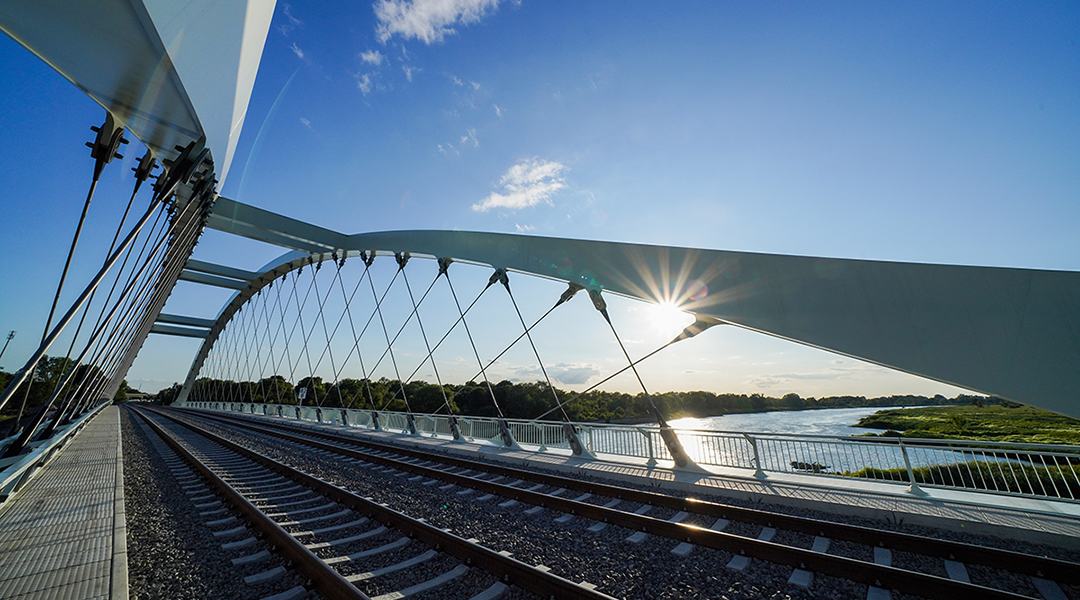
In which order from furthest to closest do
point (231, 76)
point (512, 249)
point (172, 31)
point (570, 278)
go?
point (512, 249) → point (570, 278) → point (231, 76) → point (172, 31)

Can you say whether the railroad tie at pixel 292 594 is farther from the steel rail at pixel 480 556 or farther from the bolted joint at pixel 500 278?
the bolted joint at pixel 500 278

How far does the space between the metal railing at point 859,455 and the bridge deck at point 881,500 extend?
9.3 inches

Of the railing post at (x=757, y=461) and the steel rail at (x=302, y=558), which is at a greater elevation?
the railing post at (x=757, y=461)

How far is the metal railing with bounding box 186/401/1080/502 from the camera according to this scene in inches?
215

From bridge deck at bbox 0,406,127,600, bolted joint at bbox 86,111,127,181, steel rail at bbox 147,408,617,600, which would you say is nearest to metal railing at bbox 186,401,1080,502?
steel rail at bbox 147,408,617,600

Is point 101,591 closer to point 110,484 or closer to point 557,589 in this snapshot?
point 557,589

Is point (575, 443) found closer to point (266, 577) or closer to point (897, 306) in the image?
point (897, 306)

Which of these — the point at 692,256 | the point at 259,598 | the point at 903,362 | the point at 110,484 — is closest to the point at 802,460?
the point at 903,362

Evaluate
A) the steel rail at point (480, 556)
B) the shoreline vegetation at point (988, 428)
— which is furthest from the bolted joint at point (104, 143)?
the shoreline vegetation at point (988, 428)

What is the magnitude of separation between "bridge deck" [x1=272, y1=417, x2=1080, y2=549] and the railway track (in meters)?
1.06

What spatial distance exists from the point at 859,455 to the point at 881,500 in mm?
1257

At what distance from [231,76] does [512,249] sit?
756cm

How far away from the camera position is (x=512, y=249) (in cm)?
1197

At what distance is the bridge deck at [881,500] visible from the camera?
435 cm
